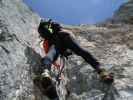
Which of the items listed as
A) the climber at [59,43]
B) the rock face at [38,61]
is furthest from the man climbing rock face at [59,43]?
the rock face at [38,61]

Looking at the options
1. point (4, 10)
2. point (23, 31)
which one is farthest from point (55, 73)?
point (4, 10)

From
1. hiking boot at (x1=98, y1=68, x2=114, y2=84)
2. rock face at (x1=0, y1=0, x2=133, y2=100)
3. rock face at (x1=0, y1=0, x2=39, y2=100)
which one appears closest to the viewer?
rock face at (x1=0, y1=0, x2=39, y2=100)

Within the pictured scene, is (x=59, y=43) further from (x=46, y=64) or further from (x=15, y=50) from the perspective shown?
(x=15, y=50)

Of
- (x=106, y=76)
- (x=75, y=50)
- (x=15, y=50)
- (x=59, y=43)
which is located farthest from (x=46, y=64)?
(x=106, y=76)

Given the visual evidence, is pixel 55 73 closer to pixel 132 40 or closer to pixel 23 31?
pixel 23 31

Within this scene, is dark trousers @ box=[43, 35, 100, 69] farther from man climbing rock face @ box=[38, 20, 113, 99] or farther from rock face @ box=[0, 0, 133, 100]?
rock face @ box=[0, 0, 133, 100]

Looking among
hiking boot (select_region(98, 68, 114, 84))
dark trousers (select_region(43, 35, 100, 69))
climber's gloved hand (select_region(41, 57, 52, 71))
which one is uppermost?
dark trousers (select_region(43, 35, 100, 69))

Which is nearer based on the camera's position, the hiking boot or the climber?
the hiking boot

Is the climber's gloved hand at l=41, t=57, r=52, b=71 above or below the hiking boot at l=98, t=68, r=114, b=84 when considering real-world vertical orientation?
above

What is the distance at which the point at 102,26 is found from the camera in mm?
19016

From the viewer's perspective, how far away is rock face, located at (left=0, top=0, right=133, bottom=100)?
32.7 ft

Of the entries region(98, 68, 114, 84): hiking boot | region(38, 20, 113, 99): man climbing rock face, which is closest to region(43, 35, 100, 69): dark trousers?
region(38, 20, 113, 99): man climbing rock face

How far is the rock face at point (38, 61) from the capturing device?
9969 millimetres

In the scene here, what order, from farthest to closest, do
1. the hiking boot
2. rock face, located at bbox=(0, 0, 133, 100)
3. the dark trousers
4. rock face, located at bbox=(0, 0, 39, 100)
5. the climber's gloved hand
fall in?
the dark trousers < the hiking boot < the climber's gloved hand < rock face, located at bbox=(0, 0, 133, 100) < rock face, located at bbox=(0, 0, 39, 100)
